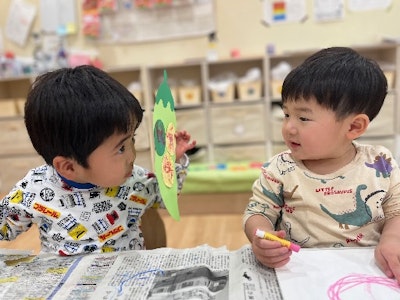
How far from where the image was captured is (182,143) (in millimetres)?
832

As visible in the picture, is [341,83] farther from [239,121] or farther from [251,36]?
[251,36]

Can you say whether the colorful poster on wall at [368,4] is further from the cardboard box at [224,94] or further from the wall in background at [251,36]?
the cardboard box at [224,94]

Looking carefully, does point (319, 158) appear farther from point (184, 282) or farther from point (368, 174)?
point (184, 282)

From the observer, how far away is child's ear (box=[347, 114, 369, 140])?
2.28 feet

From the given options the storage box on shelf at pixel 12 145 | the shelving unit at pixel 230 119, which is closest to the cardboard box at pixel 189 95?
the shelving unit at pixel 230 119

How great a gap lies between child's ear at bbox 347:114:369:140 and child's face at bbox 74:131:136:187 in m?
0.39

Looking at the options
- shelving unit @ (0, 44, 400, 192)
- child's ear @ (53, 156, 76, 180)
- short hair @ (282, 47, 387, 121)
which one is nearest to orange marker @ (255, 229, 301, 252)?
short hair @ (282, 47, 387, 121)

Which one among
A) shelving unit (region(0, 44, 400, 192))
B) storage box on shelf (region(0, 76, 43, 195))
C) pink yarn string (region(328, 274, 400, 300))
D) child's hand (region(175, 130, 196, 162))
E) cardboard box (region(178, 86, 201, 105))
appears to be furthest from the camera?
storage box on shelf (region(0, 76, 43, 195))

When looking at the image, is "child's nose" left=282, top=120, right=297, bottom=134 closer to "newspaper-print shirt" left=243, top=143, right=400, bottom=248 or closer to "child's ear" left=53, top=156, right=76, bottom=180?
"newspaper-print shirt" left=243, top=143, right=400, bottom=248

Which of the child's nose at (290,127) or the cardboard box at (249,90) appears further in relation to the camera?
the cardboard box at (249,90)

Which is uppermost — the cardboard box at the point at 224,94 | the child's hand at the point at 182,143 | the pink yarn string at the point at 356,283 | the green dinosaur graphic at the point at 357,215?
the child's hand at the point at 182,143

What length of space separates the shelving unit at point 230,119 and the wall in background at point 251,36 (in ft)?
0.43

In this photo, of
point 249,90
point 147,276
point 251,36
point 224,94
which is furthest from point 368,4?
point 147,276

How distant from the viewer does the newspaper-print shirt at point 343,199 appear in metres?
0.71
